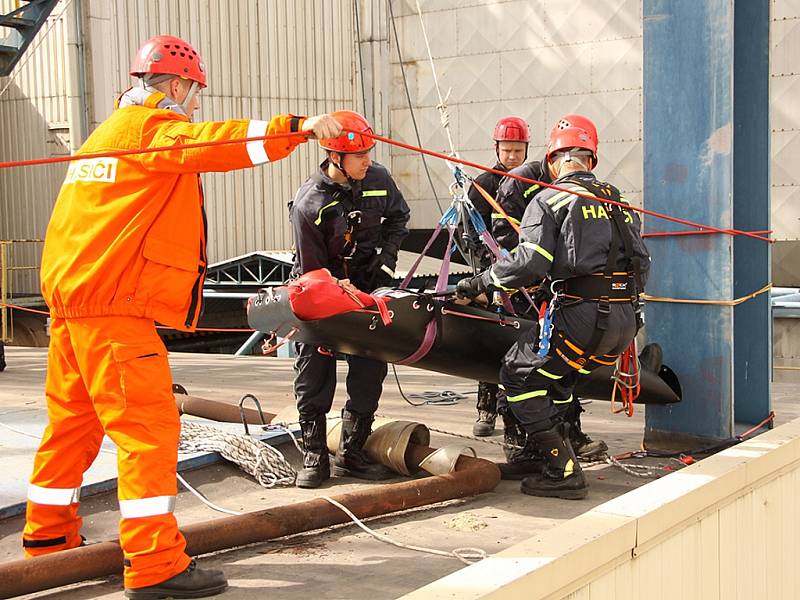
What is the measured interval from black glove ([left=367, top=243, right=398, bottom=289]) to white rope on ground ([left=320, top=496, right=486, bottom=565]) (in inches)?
53.7

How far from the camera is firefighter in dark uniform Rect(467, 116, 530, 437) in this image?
5875 millimetres

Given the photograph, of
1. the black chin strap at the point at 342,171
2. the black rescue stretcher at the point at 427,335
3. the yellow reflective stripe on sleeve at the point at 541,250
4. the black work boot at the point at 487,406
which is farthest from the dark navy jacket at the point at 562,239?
the black work boot at the point at 487,406

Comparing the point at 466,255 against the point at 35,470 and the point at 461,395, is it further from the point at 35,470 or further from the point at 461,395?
the point at 35,470

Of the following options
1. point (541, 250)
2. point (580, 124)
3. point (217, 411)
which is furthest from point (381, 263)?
point (217, 411)

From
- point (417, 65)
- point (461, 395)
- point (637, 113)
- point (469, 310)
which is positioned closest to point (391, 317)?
point (469, 310)

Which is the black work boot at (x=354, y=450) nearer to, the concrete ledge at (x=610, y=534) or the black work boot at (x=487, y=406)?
the black work boot at (x=487, y=406)

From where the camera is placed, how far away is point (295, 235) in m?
4.74

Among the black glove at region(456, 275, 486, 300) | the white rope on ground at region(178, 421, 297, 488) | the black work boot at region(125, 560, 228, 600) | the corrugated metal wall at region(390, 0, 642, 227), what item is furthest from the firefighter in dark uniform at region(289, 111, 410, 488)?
the corrugated metal wall at region(390, 0, 642, 227)

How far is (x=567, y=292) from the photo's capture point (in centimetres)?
444

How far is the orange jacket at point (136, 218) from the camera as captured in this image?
3057 mm

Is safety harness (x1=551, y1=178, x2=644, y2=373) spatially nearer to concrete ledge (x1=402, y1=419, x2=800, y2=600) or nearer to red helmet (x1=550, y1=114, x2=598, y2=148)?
red helmet (x1=550, y1=114, x2=598, y2=148)

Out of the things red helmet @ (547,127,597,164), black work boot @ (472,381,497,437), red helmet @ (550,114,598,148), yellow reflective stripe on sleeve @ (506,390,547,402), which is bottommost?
black work boot @ (472,381,497,437)

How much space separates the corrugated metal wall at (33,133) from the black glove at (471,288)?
13391 millimetres

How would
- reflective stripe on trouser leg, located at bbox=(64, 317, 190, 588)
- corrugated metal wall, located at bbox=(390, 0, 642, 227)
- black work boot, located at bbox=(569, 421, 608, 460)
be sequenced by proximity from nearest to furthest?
1. reflective stripe on trouser leg, located at bbox=(64, 317, 190, 588)
2. black work boot, located at bbox=(569, 421, 608, 460)
3. corrugated metal wall, located at bbox=(390, 0, 642, 227)
